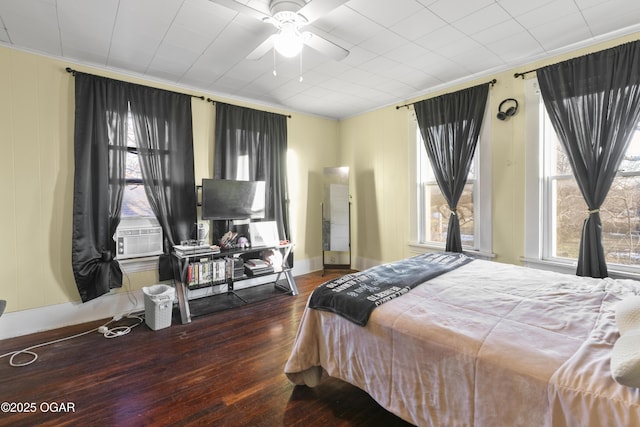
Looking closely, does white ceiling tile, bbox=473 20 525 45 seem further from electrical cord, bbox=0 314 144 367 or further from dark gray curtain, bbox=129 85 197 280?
electrical cord, bbox=0 314 144 367

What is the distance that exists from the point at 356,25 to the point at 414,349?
234 cm

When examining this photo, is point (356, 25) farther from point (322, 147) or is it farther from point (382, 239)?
point (382, 239)

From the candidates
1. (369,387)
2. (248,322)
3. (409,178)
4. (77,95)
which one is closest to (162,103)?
(77,95)

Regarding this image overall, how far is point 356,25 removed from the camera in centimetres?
240

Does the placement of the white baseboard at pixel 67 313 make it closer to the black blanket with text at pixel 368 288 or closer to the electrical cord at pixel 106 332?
the electrical cord at pixel 106 332

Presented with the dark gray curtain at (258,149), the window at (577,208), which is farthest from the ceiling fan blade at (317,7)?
the window at (577,208)

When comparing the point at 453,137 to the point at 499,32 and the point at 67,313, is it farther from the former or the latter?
the point at 67,313

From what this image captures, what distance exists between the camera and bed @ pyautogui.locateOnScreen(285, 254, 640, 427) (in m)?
1.05

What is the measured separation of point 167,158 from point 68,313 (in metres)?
1.81

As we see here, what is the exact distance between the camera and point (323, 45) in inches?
88.6

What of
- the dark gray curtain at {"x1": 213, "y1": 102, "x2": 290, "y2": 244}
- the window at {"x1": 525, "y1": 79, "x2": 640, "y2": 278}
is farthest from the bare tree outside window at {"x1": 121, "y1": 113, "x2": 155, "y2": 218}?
the window at {"x1": 525, "y1": 79, "x2": 640, "y2": 278}

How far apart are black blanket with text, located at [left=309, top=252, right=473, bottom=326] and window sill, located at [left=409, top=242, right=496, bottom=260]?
1121 mm

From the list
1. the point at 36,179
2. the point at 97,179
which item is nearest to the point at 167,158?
the point at 97,179

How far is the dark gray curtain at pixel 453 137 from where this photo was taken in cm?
343
